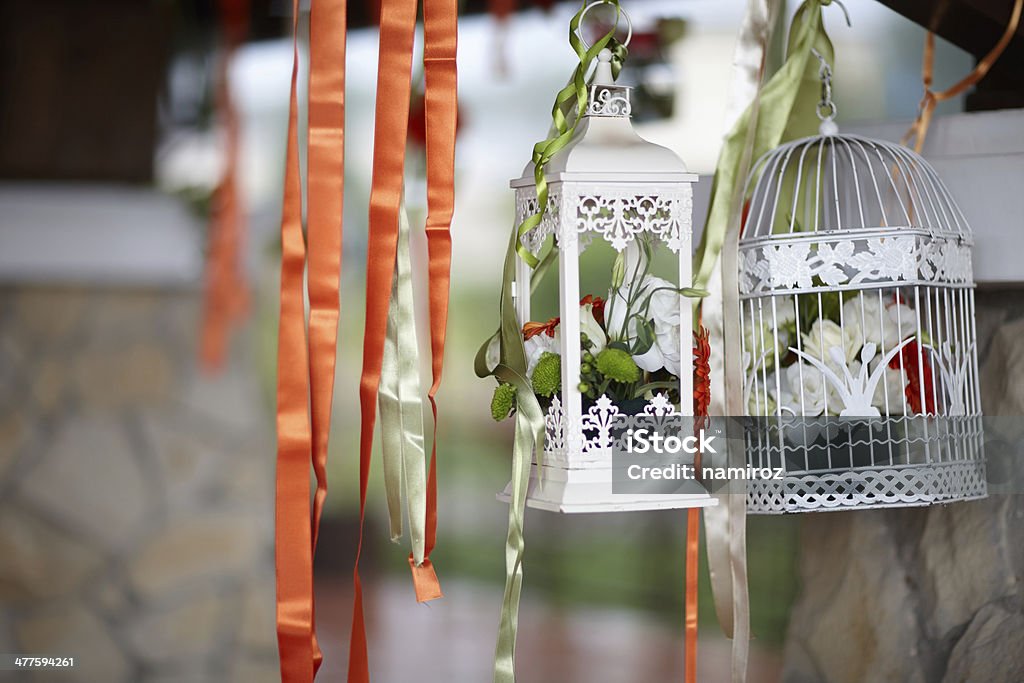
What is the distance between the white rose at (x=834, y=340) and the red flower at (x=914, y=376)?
5 centimetres

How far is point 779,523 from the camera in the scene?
2164 millimetres

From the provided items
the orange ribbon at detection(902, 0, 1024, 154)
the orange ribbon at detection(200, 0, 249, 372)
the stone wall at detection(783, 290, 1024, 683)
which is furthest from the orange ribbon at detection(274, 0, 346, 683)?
the orange ribbon at detection(200, 0, 249, 372)

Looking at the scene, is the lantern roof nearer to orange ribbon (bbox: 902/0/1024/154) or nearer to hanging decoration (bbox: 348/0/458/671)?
hanging decoration (bbox: 348/0/458/671)

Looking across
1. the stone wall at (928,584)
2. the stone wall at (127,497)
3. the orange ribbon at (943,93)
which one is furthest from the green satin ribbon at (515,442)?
the stone wall at (127,497)

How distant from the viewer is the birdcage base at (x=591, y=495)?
1.02 meters

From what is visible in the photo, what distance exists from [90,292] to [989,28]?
181cm

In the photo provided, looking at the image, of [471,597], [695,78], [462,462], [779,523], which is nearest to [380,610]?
[471,597]

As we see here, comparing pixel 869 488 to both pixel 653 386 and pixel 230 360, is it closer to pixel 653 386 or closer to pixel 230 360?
pixel 653 386

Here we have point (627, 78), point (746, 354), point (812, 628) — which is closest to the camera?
point (746, 354)

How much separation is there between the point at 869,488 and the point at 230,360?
1510 mm

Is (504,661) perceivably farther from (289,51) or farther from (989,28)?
(289,51)

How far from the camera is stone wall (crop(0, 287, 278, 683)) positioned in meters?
2.14

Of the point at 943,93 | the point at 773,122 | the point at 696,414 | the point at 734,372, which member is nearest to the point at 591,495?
the point at 696,414

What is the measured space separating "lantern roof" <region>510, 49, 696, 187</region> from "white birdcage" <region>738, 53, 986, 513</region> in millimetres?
214
